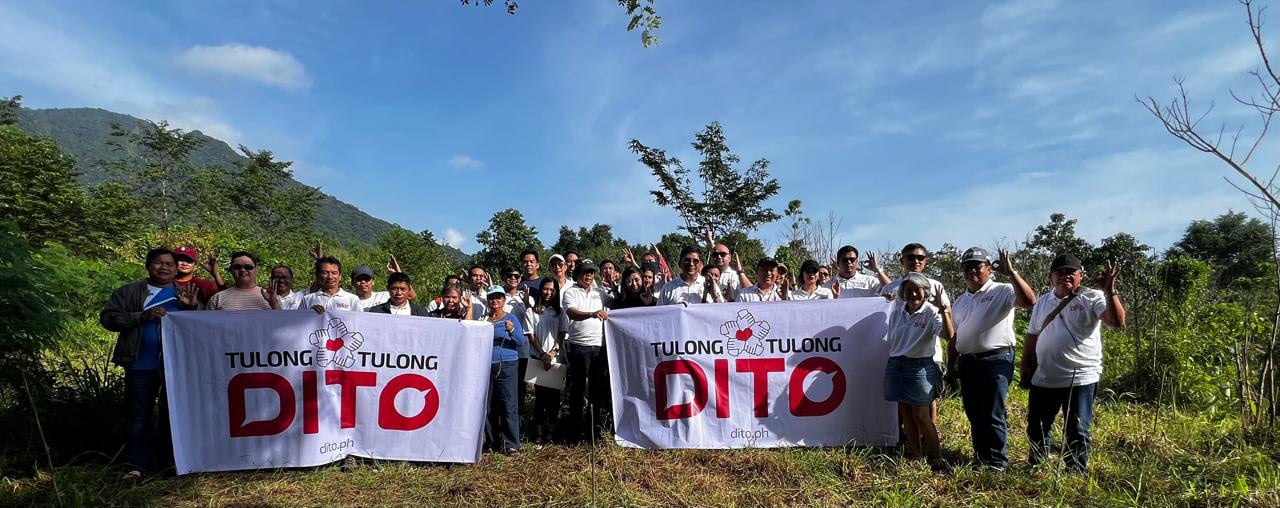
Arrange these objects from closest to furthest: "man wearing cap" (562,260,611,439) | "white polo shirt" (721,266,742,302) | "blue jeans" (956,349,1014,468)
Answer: "blue jeans" (956,349,1014,468)
"man wearing cap" (562,260,611,439)
"white polo shirt" (721,266,742,302)

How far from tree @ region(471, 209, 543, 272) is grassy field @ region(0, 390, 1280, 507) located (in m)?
30.5

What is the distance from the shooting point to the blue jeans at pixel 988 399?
441cm

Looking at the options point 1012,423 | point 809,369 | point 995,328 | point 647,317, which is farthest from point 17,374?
point 1012,423

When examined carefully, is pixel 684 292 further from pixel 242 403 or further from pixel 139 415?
pixel 139 415

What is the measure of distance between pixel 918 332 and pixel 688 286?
7.02ft

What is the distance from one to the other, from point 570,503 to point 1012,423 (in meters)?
4.54

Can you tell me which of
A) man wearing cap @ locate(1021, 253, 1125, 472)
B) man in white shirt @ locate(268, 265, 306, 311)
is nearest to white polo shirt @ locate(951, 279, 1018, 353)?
man wearing cap @ locate(1021, 253, 1125, 472)

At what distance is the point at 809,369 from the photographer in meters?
5.29

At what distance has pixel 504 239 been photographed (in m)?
35.4

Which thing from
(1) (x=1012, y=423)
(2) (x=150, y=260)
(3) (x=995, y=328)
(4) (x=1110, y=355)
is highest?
(2) (x=150, y=260)

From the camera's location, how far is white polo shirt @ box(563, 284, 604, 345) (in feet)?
18.1

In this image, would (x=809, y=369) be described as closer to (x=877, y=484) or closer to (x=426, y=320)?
(x=877, y=484)

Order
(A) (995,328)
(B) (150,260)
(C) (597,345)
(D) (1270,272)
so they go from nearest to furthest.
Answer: (A) (995,328), (B) (150,260), (C) (597,345), (D) (1270,272)

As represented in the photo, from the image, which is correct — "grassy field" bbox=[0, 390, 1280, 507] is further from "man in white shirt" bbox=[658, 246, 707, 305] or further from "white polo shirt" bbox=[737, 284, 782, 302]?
"man in white shirt" bbox=[658, 246, 707, 305]
